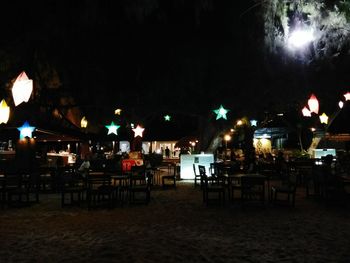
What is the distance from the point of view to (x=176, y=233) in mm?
6555

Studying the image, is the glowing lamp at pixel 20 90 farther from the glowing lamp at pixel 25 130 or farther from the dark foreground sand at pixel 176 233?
the glowing lamp at pixel 25 130

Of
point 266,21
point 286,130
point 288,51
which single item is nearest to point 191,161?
point 288,51

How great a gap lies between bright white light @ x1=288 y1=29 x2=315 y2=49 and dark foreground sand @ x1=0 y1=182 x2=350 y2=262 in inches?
180

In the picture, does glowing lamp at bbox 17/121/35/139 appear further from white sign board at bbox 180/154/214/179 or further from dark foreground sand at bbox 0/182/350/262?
white sign board at bbox 180/154/214/179

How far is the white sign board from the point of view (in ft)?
52.5

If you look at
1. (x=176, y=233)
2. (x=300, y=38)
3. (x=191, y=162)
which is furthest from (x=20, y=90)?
(x=191, y=162)

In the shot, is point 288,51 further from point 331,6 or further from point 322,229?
point 322,229

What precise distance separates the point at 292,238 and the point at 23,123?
29.4 feet

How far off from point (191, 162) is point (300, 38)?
749 centimetres

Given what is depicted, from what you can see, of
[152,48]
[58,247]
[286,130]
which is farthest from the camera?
[286,130]

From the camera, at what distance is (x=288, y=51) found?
12.1 meters

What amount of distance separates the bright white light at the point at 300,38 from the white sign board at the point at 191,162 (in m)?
6.39

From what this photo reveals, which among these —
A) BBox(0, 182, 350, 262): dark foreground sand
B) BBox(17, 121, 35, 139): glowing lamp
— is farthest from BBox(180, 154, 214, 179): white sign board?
BBox(17, 121, 35, 139): glowing lamp

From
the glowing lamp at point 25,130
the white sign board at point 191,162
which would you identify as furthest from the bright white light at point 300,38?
the glowing lamp at point 25,130
